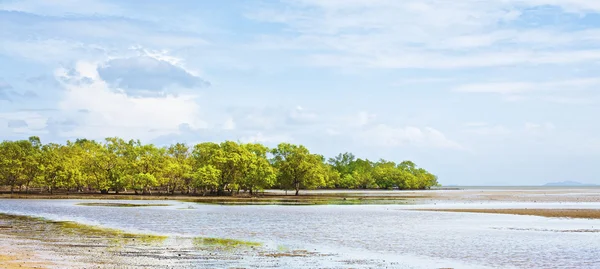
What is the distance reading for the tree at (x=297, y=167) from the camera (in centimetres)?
14600

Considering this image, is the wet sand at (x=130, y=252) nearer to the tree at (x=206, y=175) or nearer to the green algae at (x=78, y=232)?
the green algae at (x=78, y=232)

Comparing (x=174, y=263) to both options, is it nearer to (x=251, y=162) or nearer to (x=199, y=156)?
(x=251, y=162)

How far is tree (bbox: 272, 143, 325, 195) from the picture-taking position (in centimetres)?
14600

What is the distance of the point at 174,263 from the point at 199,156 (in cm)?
12192

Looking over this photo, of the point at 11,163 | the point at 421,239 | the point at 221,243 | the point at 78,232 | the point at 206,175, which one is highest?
the point at 11,163

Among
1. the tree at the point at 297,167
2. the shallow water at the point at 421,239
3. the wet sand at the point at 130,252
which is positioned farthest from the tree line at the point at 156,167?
the wet sand at the point at 130,252

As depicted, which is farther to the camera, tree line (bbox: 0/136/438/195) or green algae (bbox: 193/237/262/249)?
tree line (bbox: 0/136/438/195)

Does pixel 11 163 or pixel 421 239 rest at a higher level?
pixel 11 163

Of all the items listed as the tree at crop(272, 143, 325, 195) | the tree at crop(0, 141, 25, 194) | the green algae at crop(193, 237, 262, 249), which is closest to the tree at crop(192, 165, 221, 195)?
the tree at crop(272, 143, 325, 195)

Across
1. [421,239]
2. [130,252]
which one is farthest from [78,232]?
[421,239]

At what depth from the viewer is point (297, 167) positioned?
5763 inches

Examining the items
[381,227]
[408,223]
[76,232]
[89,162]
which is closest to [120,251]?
[76,232]

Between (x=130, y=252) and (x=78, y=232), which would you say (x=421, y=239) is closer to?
(x=130, y=252)

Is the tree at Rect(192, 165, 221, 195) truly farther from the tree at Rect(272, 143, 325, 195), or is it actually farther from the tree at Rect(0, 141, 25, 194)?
the tree at Rect(0, 141, 25, 194)
